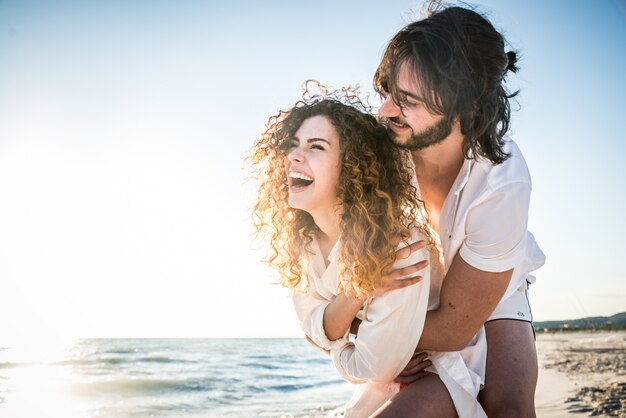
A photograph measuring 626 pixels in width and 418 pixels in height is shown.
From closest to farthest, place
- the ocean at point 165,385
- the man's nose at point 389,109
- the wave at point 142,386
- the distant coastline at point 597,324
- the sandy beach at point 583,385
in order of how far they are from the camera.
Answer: the man's nose at point 389,109 < the sandy beach at point 583,385 < the ocean at point 165,385 < the wave at point 142,386 < the distant coastline at point 597,324

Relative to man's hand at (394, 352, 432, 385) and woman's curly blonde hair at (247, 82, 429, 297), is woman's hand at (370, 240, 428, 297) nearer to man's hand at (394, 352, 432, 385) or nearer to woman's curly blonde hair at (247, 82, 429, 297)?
woman's curly blonde hair at (247, 82, 429, 297)

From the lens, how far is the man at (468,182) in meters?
3.06

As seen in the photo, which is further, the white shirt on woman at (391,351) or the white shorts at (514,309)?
the white shorts at (514,309)

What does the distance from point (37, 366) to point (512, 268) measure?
74.3ft

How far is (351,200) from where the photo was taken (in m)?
3.42

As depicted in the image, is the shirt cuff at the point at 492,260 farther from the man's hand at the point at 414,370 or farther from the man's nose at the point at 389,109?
the man's nose at the point at 389,109

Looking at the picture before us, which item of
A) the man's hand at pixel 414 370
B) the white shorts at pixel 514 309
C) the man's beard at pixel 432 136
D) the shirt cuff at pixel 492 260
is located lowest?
the man's hand at pixel 414 370

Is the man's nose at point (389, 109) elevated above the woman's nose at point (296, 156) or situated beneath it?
elevated above

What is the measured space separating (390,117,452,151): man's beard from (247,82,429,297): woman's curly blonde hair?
166 mm

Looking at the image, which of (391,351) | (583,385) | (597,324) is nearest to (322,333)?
(391,351)

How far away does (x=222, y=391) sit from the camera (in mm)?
15914

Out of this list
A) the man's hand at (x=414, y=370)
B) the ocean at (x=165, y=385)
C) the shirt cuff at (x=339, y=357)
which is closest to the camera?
the man's hand at (x=414, y=370)

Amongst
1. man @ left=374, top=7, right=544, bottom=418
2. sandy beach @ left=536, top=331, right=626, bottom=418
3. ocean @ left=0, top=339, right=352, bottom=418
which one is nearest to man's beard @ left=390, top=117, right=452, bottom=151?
man @ left=374, top=7, right=544, bottom=418

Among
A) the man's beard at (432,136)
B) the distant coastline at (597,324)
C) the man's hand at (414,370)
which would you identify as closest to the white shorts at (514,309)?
the man's hand at (414,370)
